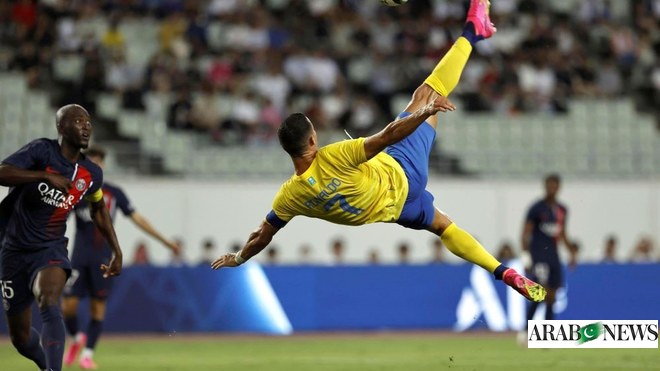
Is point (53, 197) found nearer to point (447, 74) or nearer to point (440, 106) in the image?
point (440, 106)

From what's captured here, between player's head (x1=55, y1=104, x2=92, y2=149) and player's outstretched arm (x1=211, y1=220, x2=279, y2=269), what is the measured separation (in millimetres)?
1810

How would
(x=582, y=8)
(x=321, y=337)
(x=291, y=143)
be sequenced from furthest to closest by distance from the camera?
(x=582, y=8)
(x=321, y=337)
(x=291, y=143)

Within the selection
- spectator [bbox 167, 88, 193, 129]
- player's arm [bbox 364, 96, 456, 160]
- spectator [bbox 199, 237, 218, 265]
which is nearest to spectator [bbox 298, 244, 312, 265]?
spectator [bbox 199, 237, 218, 265]

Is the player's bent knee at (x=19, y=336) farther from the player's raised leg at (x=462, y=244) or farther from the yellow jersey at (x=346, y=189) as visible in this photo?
the player's raised leg at (x=462, y=244)

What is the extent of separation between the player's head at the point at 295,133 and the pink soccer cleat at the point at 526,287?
2.34 m

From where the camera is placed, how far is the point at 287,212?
37.0ft

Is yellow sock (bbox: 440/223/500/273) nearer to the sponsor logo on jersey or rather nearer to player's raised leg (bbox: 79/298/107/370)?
the sponsor logo on jersey

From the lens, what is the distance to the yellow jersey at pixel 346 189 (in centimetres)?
1069

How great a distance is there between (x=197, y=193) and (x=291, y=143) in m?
14.2

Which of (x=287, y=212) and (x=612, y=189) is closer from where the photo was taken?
(x=287, y=212)

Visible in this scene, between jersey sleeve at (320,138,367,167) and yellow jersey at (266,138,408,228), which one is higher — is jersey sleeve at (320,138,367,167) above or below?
above

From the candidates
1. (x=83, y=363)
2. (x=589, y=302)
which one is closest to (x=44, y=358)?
(x=83, y=363)

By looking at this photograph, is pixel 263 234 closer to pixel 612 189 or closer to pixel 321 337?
pixel 321 337

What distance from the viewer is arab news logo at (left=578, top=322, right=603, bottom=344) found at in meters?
11.5
